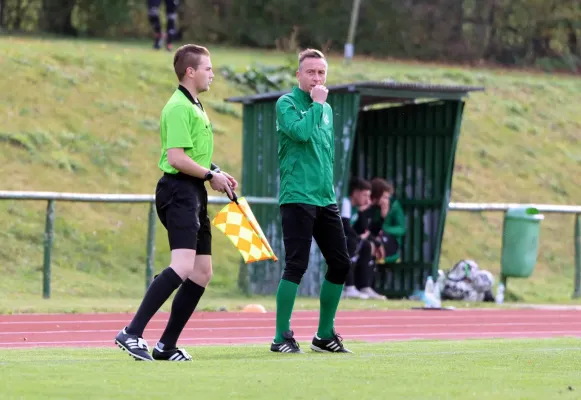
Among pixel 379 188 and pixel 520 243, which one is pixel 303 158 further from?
pixel 520 243

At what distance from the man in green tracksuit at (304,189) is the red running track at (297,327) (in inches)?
61.5

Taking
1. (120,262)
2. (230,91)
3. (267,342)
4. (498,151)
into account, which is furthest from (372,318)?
(498,151)

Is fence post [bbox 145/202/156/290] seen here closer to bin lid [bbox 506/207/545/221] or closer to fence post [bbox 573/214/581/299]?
bin lid [bbox 506/207/545/221]

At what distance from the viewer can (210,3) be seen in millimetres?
35562

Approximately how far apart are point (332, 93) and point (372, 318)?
405 cm

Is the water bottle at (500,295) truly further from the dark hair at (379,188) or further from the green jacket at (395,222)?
the dark hair at (379,188)

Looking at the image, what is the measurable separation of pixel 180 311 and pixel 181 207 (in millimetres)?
683

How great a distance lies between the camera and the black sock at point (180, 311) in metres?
9.06

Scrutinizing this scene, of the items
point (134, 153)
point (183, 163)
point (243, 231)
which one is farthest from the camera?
point (134, 153)

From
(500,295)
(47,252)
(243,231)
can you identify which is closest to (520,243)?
(500,295)

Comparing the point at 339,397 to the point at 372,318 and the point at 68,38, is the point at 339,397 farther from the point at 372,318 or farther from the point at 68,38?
the point at 68,38

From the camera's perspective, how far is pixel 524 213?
63.5 feet

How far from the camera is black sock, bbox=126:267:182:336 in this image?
8859 millimetres

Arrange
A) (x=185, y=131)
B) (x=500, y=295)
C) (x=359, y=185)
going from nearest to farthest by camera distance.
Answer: (x=185, y=131), (x=359, y=185), (x=500, y=295)
